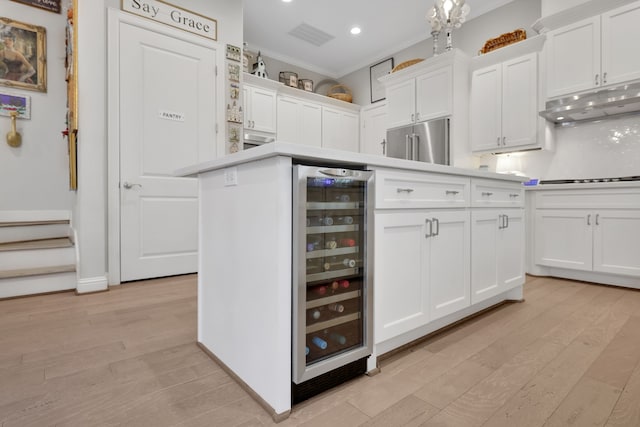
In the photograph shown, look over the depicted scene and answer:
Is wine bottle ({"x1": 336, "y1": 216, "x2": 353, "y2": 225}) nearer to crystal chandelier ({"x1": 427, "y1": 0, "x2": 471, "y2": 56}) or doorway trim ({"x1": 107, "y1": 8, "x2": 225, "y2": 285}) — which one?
doorway trim ({"x1": 107, "y1": 8, "x2": 225, "y2": 285})

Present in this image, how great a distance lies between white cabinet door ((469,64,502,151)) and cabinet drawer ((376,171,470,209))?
8.06ft

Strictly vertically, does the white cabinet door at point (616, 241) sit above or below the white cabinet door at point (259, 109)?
below

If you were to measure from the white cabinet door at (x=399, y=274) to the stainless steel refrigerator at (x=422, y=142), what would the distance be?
2.89 m

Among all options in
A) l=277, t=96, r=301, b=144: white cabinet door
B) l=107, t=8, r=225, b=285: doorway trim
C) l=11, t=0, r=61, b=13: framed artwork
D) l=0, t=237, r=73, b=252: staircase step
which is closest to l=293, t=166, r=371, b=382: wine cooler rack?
l=107, t=8, r=225, b=285: doorway trim

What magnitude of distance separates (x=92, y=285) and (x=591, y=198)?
4.44 m

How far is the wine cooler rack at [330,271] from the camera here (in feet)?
3.65

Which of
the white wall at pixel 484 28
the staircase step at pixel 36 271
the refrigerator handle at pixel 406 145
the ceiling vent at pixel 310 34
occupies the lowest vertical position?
the staircase step at pixel 36 271

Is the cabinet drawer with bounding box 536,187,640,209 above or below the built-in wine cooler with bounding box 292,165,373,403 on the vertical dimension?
above

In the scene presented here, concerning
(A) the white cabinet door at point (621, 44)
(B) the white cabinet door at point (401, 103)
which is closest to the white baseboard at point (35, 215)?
(B) the white cabinet door at point (401, 103)

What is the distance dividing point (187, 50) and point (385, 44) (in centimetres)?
322

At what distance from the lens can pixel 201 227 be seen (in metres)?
1.63

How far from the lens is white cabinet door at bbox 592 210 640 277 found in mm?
2762

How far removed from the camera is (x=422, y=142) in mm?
4383

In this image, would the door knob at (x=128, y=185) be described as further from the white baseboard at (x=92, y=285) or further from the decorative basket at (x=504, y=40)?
the decorative basket at (x=504, y=40)
